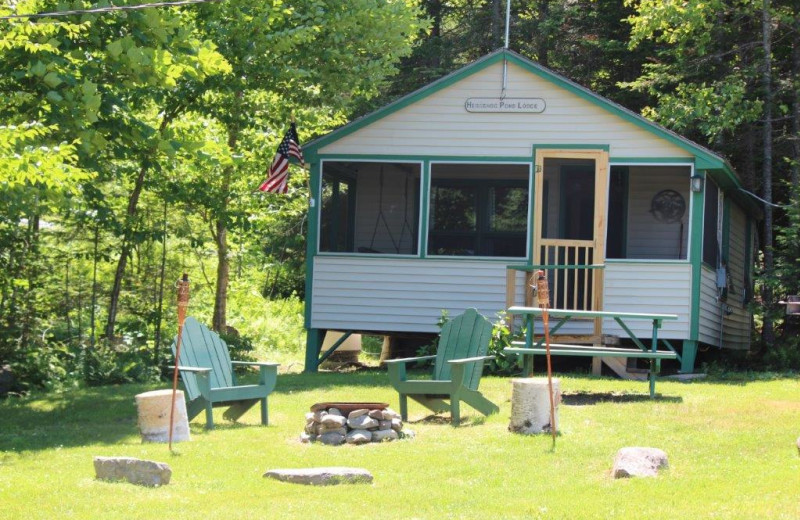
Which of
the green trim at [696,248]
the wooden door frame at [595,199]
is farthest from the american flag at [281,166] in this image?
the green trim at [696,248]

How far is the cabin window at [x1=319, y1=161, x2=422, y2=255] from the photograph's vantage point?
54.9ft

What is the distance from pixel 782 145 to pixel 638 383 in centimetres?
867

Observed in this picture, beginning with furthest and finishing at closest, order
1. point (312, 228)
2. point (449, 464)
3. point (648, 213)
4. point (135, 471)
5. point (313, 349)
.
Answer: point (648, 213)
point (313, 349)
point (312, 228)
point (449, 464)
point (135, 471)

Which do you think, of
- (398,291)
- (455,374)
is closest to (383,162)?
(398,291)

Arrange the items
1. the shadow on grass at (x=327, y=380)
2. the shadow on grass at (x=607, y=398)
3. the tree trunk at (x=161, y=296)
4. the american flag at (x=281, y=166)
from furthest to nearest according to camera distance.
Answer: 1. the tree trunk at (x=161, y=296)
2. the american flag at (x=281, y=166)
3. the shadow on grass at (x=327, y=380)
4. the shadow on grass at (x=607, y=398)

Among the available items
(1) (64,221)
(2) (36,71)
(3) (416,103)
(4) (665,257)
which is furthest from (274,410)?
(4) (665,257)

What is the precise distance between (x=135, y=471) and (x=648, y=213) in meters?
11.4

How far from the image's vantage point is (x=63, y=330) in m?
17.8

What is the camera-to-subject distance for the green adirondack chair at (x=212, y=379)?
994 centimetres

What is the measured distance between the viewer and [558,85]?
15.0m

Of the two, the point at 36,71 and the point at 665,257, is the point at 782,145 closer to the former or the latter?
the point at 665,257

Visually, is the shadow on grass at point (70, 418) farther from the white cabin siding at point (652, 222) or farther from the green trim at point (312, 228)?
the white cabin siding at point (652, 222)

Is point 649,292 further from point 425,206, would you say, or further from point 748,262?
point 748,262

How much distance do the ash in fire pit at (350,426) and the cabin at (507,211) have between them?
203 inches
